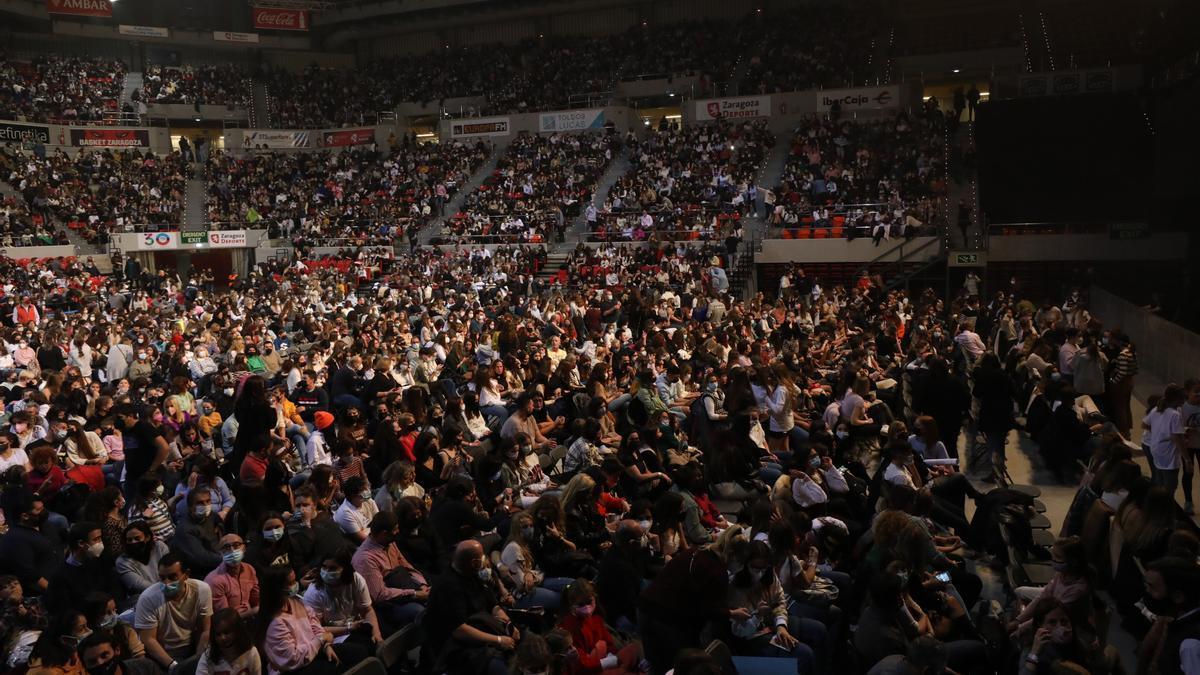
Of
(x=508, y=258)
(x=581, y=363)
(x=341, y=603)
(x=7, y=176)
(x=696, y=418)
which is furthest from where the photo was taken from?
(x=7, y=176)

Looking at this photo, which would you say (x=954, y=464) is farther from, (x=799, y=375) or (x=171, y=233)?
(x=171, y=233)

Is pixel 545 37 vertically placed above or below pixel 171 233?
above

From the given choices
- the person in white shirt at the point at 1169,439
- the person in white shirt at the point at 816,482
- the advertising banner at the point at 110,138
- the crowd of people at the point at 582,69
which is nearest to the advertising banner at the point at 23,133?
the advertising banner at the point at 110,138

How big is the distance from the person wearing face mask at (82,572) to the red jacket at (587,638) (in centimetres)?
278

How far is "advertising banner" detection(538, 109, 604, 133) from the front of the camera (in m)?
33.1

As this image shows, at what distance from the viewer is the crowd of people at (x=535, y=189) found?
91.3 ft

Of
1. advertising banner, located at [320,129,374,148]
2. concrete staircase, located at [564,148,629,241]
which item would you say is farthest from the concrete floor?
advertising banner, located at [320,129,374,148]

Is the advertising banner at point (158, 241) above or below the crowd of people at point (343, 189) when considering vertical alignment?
below

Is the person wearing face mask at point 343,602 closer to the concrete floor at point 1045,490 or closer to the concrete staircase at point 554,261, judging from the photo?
the concrete floor at point 1045,490

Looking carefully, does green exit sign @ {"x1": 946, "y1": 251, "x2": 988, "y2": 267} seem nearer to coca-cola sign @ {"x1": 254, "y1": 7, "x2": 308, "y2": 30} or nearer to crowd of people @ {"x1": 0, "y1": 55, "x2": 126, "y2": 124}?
coca-cola sign @ {"x1": 254, "y1": 7, "x2": 308, "y2": 30}

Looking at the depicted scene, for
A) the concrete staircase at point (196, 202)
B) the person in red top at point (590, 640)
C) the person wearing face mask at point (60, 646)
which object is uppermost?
the concrete staircase at point (196, 202)

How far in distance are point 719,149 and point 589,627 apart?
2574 centimetres

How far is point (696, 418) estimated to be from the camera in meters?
9.49

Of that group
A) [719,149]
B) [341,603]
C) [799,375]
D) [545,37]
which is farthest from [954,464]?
[545,37]
